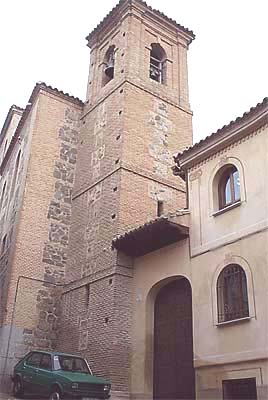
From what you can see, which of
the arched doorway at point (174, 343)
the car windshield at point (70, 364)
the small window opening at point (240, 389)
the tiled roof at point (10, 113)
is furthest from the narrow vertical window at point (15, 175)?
the small window opening at point (240, 389)

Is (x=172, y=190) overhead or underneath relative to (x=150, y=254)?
overhead

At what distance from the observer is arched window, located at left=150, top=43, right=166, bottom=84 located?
1969cm

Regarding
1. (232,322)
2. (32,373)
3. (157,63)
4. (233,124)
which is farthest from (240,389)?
(157,63)

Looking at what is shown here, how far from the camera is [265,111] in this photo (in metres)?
11.2

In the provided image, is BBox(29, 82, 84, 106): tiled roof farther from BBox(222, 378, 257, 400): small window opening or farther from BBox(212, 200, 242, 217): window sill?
BBox(222, 378, 257, 400): small window opening

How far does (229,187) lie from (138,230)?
2.67 m

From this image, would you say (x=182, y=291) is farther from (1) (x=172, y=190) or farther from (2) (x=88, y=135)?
(2) (x=88, y=135)

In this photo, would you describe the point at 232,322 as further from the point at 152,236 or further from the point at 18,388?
the point at 18,388

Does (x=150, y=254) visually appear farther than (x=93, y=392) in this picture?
Yes

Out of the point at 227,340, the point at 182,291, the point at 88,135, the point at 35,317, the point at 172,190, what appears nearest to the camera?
the point at 227,340

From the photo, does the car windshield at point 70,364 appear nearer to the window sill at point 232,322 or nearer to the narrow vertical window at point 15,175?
the window sill at point 232,322

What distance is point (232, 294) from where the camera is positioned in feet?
36.2

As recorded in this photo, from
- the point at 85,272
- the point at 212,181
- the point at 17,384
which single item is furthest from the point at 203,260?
the point at 17,384

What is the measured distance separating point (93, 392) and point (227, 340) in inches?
128
